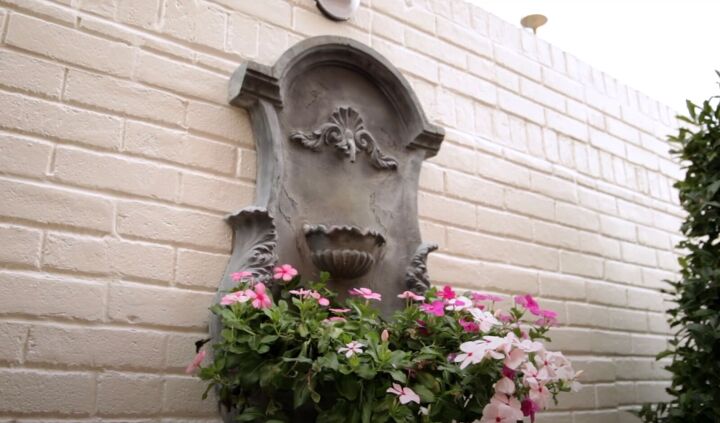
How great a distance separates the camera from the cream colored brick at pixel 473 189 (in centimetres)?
204

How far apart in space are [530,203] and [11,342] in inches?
67.2

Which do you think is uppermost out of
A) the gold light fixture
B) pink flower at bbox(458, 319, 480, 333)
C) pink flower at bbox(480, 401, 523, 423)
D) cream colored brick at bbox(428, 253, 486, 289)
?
the gold light fixture

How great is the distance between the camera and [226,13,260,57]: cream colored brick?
5.49 feet

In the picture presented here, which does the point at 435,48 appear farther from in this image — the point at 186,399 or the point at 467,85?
the point at 186,399

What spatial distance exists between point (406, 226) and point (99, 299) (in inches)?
33.7

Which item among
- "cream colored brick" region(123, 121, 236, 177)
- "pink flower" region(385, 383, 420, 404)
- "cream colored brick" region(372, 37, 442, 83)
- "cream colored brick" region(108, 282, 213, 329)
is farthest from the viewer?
"cream colored brick" region(372, 37, 442, 83)

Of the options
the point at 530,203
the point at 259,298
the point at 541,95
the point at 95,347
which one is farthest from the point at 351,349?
the point at 541,95

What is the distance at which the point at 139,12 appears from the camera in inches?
59.8

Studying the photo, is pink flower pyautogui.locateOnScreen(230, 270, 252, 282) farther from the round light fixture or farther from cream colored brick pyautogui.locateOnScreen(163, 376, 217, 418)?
the round light fixture

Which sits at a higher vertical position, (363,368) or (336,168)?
(336,168)

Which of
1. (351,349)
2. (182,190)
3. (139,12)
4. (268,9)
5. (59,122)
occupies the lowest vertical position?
(351,349)

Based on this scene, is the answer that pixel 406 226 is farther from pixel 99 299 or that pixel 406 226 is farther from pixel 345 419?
pixel 99 299

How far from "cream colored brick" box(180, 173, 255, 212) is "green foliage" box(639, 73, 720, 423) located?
5.02ft

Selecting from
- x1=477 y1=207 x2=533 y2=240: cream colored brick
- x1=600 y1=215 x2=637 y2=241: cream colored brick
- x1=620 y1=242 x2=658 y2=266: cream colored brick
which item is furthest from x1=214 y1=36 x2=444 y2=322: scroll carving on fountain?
x1=620 y1=242 x2=658 y2=266: cream colored brick
